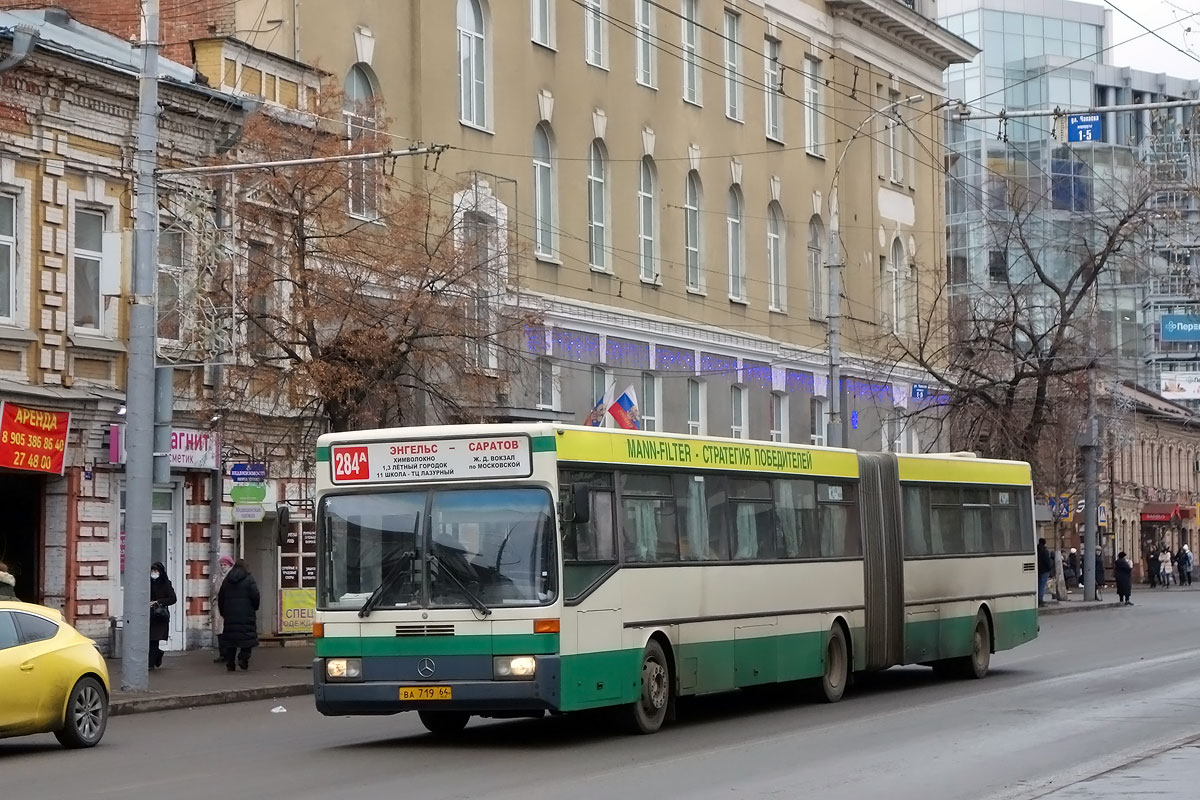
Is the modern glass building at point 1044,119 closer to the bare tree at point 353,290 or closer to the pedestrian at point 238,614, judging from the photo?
the bare tree at point 353,290

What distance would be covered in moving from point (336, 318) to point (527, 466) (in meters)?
11.7

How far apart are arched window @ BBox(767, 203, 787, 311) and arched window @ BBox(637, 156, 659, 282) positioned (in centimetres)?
617

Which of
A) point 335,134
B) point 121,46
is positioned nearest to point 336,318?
point 335,134

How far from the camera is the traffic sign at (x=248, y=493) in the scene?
31969mm

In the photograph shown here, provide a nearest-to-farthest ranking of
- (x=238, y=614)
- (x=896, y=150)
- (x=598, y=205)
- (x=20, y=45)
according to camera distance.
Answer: (x=20, y=45) → (x=238, y=614) → (x=598, y=205) → (x=896, y=150)

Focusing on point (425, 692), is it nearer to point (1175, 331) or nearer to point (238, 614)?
point (238, 614)

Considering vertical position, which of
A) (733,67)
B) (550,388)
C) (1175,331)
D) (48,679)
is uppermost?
(733,67)

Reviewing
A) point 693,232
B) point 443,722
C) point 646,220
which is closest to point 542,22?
point 646,220

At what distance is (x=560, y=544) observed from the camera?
1698 cm

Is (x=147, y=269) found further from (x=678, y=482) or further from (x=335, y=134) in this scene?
(x=678, y=482)

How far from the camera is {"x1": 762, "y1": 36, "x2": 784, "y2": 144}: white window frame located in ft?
171

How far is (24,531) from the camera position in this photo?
1182 inches

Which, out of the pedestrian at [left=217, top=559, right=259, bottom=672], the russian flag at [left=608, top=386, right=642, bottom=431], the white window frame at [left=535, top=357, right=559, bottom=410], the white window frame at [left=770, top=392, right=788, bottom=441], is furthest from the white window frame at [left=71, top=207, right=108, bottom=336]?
the white window frame at [left=770, top=392, right=788, bottom=441]

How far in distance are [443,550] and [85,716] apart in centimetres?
385
